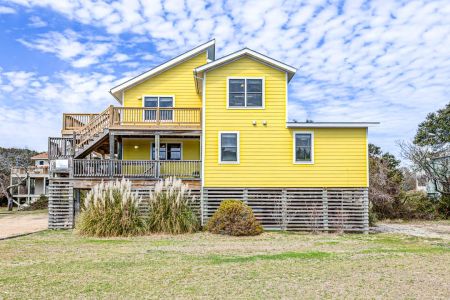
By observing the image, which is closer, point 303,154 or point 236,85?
point 303,154

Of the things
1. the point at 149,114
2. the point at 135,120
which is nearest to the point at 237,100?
the point at 149,114

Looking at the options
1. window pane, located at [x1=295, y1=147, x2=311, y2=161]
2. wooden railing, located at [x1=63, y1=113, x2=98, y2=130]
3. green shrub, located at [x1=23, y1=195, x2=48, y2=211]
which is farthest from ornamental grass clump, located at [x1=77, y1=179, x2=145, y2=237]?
green shrub, located at [x1=23, y1=195, x2=48, y2=211]

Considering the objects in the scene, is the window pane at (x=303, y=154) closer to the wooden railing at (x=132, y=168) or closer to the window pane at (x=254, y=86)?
the window pane at (x=254, y=86)

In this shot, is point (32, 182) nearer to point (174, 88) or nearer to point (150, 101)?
point (150, 101)

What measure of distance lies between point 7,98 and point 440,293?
2859cm

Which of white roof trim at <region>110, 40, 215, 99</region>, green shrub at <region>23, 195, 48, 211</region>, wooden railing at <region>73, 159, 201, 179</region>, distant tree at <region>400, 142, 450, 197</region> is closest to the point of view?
wooden railing at <region>73, 159, 201, 179</region>

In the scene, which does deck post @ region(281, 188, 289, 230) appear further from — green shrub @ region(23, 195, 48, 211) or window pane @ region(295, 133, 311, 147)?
green shrub @ region(23, 195, 48, 211)

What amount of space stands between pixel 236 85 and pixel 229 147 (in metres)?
2.75

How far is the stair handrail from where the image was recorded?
65.4 feet

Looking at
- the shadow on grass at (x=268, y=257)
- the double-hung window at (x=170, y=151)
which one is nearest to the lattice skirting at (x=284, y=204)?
the double-hung window at (x=170, y=151)

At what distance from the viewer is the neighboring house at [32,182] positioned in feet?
143

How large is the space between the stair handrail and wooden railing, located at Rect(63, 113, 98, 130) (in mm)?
785

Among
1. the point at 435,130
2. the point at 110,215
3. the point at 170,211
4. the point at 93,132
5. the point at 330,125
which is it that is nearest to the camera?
the point at 110,215

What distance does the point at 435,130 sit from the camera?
3067 cm
